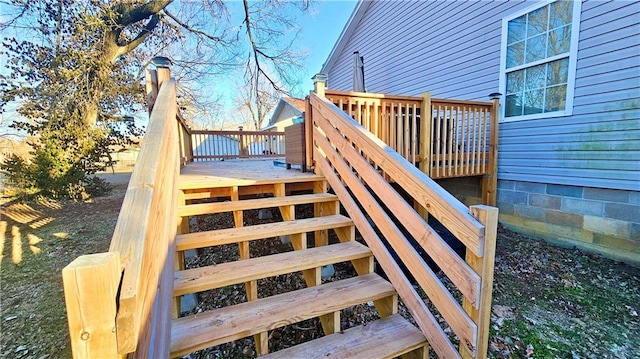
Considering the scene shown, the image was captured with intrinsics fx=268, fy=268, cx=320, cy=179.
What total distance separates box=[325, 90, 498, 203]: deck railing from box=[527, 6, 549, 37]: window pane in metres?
1.14

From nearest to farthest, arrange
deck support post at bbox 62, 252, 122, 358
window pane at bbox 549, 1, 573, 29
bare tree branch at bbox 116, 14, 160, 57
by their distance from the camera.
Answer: deck support post at bbox 62, 252, 122, 358, window pane at bbox 549, 1, 573, 29, bare tree branch at bbox 116, 14, 160, 57

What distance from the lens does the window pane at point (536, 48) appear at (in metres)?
3.84

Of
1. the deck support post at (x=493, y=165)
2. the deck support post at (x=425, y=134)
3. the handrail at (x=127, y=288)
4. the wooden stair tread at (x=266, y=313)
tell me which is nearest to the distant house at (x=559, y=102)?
the deck support post at (x=493, y=165)

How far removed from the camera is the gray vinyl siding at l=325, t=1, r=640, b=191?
3107 millimetres

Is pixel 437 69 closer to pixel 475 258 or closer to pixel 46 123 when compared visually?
pixel 475 258

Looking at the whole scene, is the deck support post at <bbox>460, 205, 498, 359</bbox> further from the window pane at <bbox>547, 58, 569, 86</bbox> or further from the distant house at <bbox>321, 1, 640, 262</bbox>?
the window pane at <bbox>547, 58, 569, 86</bbox>

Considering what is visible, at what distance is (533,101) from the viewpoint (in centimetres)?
401

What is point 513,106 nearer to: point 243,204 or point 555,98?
point 555,98

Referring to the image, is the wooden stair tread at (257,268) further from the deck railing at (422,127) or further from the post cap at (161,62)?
the post cap at (161,62)

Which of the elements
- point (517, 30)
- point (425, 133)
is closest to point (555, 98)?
point (517, 30)

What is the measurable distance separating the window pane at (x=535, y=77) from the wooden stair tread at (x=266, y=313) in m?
4.00

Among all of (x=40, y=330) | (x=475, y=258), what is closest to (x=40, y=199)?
(x=40, y=330)

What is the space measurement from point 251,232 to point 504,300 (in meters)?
2.41

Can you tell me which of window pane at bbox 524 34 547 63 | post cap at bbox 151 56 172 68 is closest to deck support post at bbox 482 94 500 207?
window pane at bbox 524 34 547 63
